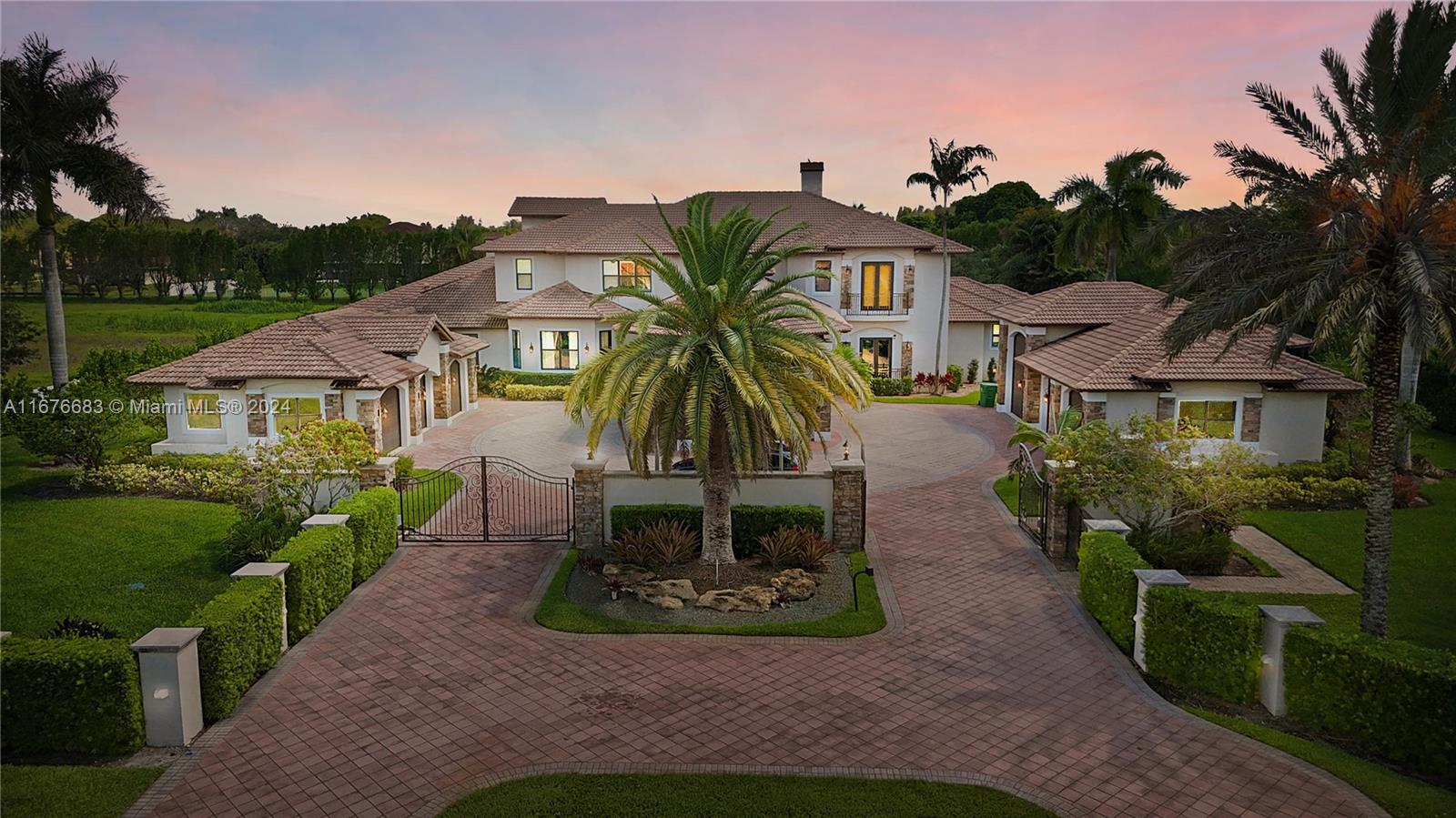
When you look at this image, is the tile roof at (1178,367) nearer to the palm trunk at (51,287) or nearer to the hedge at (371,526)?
the hedge at (371,526)

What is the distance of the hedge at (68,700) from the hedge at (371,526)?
6.06 meters

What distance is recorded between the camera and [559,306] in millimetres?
40938

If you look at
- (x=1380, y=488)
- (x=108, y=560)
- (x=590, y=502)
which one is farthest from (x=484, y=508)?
(x=1380, y=488)

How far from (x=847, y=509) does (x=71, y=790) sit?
12763 millimetres

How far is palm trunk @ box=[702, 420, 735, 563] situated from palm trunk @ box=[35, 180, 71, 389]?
23348 millimetres

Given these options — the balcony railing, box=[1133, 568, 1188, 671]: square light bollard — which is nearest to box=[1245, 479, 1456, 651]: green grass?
box=[1133, 568, 1188, 671]: square light bollard

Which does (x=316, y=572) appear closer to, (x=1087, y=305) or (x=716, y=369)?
(x=716, y=369)

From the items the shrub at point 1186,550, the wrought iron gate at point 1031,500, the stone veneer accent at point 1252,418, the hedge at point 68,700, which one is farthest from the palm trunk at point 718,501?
the stone veneer accent at point 1252,418

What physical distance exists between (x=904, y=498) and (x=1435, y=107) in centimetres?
1298

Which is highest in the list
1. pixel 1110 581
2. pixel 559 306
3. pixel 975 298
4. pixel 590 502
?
pixel 975 298

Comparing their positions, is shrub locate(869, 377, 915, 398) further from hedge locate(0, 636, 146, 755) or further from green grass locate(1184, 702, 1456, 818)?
hedge locate(0, 636, 146, 755)

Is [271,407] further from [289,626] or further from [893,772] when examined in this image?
[893,772]

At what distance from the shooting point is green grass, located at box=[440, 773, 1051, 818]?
31.6 ft

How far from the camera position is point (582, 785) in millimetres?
10117
